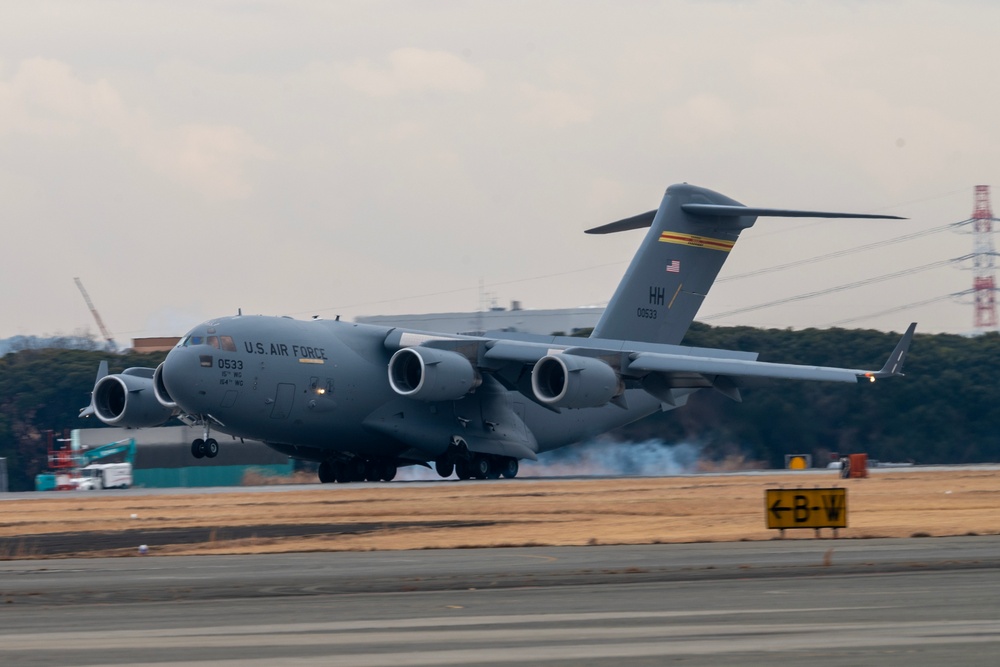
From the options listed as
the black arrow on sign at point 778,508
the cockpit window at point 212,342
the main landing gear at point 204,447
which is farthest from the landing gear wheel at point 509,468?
the black arrow on sign at point 778,508

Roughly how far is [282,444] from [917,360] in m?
25.7

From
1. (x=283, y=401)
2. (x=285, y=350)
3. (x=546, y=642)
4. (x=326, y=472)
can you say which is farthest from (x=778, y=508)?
(x=326, y=472)

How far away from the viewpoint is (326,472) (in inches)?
1634

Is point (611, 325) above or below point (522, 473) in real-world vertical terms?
above

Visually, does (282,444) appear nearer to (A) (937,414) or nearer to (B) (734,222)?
(B) (734,222)

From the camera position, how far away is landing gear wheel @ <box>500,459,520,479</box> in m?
41.9

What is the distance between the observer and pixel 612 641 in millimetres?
10102

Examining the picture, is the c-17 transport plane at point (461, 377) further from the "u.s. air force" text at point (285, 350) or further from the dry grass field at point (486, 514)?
the dry grass field at point (486, 514)

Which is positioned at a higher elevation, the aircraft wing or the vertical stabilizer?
the vertical stabilizer

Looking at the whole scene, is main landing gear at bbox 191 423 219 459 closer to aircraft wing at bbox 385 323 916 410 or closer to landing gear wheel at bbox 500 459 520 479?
aircraft wing at bbox 385 323 916 410

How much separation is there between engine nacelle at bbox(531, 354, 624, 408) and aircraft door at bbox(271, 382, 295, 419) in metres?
6.11

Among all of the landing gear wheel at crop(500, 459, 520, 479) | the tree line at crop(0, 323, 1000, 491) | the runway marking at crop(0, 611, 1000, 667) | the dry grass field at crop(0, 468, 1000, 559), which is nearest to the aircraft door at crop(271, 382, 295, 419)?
the dry grass field at crop(0, 468, 1000, 559)

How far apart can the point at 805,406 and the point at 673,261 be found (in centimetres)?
809

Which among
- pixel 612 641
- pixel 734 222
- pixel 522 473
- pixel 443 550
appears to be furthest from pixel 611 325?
pixel 612 641
